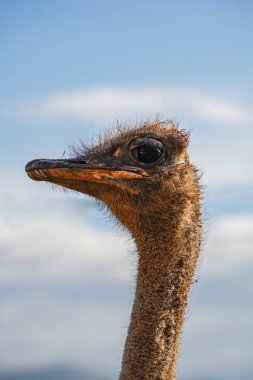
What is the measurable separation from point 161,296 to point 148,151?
1080 millimetres

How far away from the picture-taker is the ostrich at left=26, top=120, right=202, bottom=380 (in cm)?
611

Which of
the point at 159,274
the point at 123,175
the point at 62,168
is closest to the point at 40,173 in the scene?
the point at 62,168

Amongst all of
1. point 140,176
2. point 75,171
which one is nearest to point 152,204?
point 140,176

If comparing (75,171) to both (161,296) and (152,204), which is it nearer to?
(152,204)

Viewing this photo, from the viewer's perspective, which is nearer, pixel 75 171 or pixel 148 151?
pixel 75 171

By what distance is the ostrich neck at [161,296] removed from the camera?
5953 millimetres

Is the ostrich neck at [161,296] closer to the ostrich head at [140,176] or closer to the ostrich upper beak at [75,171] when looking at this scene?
the ostrich head at [140,176]

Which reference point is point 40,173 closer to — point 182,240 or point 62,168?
point 62,168

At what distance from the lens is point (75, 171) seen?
620 centimetres

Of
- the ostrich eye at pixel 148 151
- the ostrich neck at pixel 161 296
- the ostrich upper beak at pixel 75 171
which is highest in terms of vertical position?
the ostrich eye at pixel 148 151

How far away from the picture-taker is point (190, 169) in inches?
260

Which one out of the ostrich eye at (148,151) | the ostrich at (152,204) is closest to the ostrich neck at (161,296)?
the ostrich at (152,204)

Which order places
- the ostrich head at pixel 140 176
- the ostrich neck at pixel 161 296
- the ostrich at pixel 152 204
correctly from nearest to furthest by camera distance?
the ostrich neck at pixel 161 296, the ostrich at pixel 152 204, the ostrich head at pixel 140 176

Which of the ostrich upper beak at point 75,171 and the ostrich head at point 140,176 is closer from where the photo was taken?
the ostrich upper beak at point 75,171
